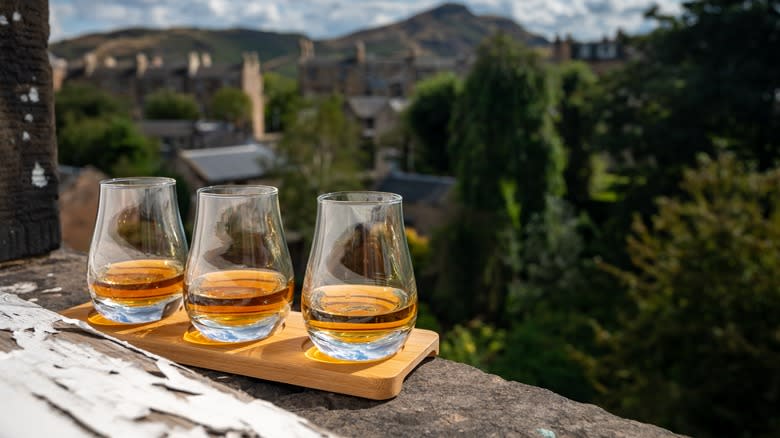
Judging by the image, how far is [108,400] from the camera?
86cm

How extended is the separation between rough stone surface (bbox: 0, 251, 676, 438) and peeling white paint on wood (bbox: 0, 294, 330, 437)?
10.3 inches

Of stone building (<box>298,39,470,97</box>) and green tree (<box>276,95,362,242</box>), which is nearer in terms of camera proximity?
green tree (<box>276,95,362,242</box>)

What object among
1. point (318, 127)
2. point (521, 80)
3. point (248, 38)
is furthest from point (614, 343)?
point (248, 38)

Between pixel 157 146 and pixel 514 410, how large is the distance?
1427 inches

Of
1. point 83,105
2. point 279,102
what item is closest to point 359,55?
point 279,102

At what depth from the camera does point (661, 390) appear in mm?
7363

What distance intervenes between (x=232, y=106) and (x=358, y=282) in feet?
160

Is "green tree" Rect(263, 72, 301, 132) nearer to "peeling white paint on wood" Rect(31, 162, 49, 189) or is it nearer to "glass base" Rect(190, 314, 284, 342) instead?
"peeling white paint on wood" Rect(31, 162, 49, 189)

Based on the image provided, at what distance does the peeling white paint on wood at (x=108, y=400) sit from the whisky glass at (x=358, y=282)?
0.30 m

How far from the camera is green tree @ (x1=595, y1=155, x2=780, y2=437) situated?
6930 millimetres

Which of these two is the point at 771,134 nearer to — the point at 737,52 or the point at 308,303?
the point at 737,52

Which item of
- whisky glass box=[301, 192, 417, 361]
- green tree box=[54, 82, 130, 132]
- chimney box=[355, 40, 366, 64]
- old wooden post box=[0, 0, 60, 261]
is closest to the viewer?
whisky glass box=[301, 192, 417, 361]

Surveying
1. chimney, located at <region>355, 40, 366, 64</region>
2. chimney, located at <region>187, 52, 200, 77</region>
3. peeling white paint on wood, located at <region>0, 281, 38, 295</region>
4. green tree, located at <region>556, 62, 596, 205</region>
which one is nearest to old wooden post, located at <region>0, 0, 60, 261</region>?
peeling white paint on wood, located at <region>0, 281, 38, 295</region>

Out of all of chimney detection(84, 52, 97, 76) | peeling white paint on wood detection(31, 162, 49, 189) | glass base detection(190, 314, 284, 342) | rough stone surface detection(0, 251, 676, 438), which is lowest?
rough stone surface detection(0, 251, 676, 438)
